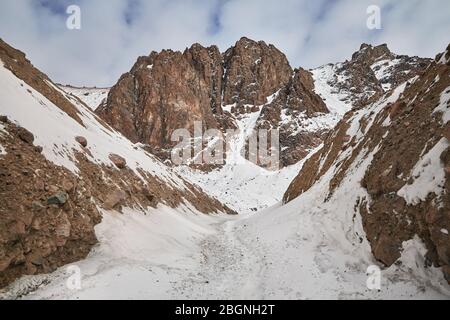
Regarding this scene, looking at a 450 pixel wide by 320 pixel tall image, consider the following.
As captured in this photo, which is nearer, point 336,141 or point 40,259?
point 40,259

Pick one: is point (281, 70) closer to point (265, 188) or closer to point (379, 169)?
point (265, 188)

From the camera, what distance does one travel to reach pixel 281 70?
610 feet

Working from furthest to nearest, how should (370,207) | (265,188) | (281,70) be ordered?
1. (281,70)
2. (265,188)
3. (370,207)

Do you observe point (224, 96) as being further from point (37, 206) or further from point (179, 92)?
point (37, 206)

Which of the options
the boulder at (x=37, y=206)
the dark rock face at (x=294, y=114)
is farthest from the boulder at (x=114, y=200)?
the dark rock face at (x=294, y=114)

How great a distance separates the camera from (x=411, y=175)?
45.5 ft

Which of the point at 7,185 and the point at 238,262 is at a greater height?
the point at 7,185

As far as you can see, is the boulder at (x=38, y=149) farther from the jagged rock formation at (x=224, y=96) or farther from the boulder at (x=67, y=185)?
the jagged rock formation at (x=224, y=96)

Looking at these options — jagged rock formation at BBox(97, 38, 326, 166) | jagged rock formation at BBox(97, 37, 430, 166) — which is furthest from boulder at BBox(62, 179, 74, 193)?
jagged rock formation at BBox(97, 38, 326, 166)

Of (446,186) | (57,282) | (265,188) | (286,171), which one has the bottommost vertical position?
(57,282)

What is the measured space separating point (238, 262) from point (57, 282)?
8566 millimetres

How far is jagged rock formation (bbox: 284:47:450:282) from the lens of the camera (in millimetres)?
11531

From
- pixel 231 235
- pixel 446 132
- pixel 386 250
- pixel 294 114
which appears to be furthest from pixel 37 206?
pixel 294 114

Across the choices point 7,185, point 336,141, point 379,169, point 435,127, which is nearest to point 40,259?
point 7,185
